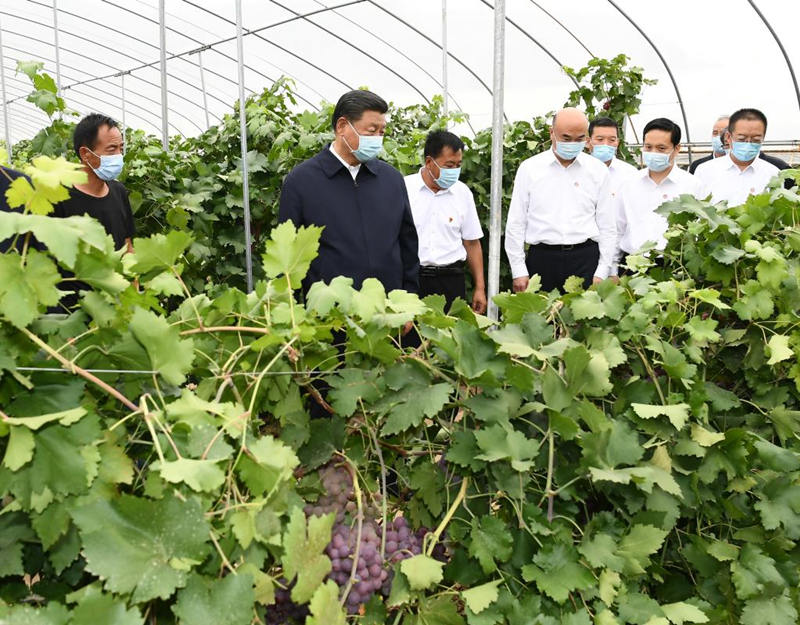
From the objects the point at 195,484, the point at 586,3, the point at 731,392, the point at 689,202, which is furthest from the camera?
the point at 586,3

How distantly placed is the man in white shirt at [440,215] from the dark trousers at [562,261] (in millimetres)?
406

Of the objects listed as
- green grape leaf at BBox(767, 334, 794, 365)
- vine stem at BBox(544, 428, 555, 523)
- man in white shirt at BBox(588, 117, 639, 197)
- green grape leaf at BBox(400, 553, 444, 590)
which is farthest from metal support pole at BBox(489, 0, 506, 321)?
man in white shirt at BBox(588, 117, 639, 197)

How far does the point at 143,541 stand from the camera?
1053 millimetres

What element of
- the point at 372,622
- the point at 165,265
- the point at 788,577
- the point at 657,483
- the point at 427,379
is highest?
the point at 165,265

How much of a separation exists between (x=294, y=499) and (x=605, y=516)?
606 millimetres

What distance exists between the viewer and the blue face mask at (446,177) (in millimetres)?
4824

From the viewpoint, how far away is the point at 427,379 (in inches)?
57.1

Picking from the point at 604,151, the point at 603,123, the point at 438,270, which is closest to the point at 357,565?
the point at 438,270

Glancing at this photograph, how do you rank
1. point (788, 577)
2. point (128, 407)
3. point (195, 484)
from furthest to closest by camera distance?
point (788, 577) < point (128, 407) < point (195, 484)

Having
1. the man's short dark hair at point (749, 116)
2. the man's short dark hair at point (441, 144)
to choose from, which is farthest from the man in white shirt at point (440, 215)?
the man's short dark hair at point (749, 116)

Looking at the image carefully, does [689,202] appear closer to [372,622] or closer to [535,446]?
[535,446]

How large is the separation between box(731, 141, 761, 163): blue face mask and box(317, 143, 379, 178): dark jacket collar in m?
2.92

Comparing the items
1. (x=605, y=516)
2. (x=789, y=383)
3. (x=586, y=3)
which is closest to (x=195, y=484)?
(x=605, y=516)

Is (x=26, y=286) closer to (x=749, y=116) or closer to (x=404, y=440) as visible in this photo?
(x=404, y=440)
